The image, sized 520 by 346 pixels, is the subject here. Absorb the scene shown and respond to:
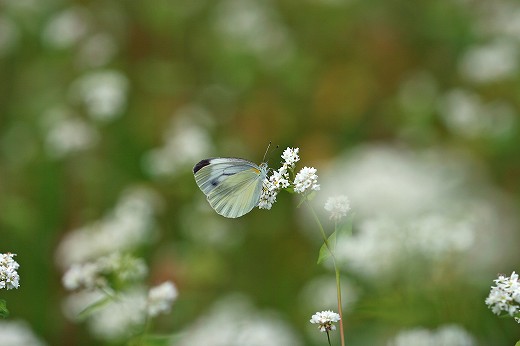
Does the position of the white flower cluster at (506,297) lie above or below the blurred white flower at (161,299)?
below

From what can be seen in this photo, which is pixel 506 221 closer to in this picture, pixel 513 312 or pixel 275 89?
pixel 275 89

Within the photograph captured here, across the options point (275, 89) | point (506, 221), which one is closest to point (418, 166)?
point (506, 221)

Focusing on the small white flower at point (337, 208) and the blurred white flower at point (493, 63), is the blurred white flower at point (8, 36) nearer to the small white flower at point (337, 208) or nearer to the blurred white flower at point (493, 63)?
the blurred white flower at point (493, 63)

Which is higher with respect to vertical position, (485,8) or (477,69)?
→ (485,8)

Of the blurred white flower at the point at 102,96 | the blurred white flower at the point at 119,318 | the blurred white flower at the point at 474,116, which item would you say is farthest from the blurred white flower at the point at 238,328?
the blurred white flower at the point at 474,116

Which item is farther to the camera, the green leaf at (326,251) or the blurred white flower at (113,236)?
the blurred white flower at (113,236)

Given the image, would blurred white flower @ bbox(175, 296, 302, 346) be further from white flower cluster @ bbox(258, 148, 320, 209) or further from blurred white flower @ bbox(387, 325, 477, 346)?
white flower cluster @ bbox(258, 148, 320, 209)
